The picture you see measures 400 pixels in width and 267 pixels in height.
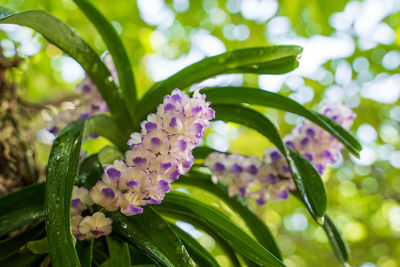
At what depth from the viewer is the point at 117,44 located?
2.72 feet

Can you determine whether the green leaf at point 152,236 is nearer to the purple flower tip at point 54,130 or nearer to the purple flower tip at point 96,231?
the purple flower tip at point 96,231

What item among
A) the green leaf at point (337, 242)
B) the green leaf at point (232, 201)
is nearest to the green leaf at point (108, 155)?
the green leaf at point (232, 201)

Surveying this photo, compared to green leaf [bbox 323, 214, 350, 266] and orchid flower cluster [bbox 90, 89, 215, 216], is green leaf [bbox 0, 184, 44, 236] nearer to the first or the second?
orchid flower cluster [bbox 90, 89, 215, 216]

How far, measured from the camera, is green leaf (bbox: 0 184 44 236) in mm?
657

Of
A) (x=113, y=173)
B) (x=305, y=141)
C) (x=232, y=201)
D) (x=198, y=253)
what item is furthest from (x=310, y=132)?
(x=113, y=173)

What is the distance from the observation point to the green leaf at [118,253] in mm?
565

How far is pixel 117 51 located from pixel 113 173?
34 centimetres

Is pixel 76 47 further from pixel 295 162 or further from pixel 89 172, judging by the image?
pixel 295 162

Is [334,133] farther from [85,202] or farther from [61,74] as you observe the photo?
[61,74]

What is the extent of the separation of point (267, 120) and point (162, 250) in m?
0.35

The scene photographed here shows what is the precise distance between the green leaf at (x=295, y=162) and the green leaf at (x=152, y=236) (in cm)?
25

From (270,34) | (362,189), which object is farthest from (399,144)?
(270,34)

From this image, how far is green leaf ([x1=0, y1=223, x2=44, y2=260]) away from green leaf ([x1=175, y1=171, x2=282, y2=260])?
30 centimetres

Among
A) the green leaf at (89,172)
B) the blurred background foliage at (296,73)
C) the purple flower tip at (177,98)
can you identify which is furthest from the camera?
A: the blurred background foliage at (296,73)
